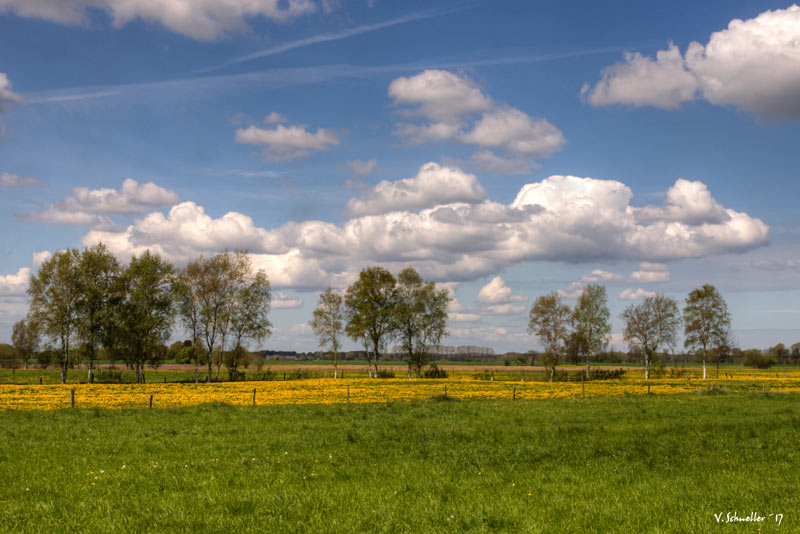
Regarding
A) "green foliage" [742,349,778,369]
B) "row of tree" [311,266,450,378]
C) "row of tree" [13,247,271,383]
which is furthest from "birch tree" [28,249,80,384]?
"green foliage" [742,349,778,369]

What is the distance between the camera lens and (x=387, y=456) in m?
Answer: 20.0

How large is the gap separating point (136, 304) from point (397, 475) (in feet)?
261

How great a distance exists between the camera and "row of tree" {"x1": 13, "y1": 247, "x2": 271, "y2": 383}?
3201 inches

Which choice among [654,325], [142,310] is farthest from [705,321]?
[142,310]

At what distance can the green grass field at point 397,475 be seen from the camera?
501 inches

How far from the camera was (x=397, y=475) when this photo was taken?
17.1m

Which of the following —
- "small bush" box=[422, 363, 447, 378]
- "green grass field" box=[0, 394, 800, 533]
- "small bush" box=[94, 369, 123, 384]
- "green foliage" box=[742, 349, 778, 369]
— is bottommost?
"green foliage" box=[742, 349, 778, 369]

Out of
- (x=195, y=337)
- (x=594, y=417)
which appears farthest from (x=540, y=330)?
(x=594, y=417)

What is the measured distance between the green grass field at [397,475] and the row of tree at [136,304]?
58251mm

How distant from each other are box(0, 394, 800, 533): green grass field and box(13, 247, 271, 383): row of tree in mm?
58251

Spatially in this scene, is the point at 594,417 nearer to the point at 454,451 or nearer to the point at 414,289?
the point at 454,451

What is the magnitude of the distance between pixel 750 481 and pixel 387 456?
35.4ft

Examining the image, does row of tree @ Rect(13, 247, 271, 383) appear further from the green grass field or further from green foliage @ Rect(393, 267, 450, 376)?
the green grass field

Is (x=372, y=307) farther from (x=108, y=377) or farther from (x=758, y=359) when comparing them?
(x=758, y=359)
